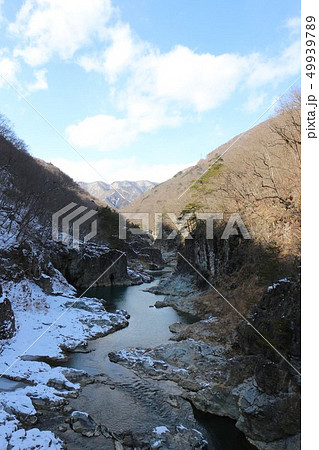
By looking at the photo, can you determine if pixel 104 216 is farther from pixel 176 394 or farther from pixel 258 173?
pixel 176 394

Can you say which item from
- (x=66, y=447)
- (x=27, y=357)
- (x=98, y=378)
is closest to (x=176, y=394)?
(x=98, y=378)

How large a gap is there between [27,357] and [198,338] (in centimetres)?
916

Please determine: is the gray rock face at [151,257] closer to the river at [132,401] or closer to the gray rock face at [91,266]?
the gray rock face at [91,266]

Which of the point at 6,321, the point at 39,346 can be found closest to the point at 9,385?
the point at 39,346

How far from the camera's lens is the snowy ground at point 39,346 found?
366 inches

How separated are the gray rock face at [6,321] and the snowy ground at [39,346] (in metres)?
0.34

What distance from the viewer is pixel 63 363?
50.6 ft

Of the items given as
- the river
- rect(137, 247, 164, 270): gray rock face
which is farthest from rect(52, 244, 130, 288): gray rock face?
the river

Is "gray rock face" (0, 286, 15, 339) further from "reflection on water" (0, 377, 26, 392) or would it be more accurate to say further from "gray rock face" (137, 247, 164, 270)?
"gray rock face" (137, 247, 164, 270)

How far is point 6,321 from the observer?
16.5 metres

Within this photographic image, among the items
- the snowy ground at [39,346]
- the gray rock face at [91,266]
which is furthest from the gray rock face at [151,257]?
the snowy ground at [39,346]

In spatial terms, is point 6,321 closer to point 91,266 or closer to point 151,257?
point 91,266

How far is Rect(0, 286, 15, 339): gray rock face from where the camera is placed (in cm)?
1606

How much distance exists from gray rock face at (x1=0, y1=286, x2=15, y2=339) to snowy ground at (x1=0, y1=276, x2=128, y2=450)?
34 cm
